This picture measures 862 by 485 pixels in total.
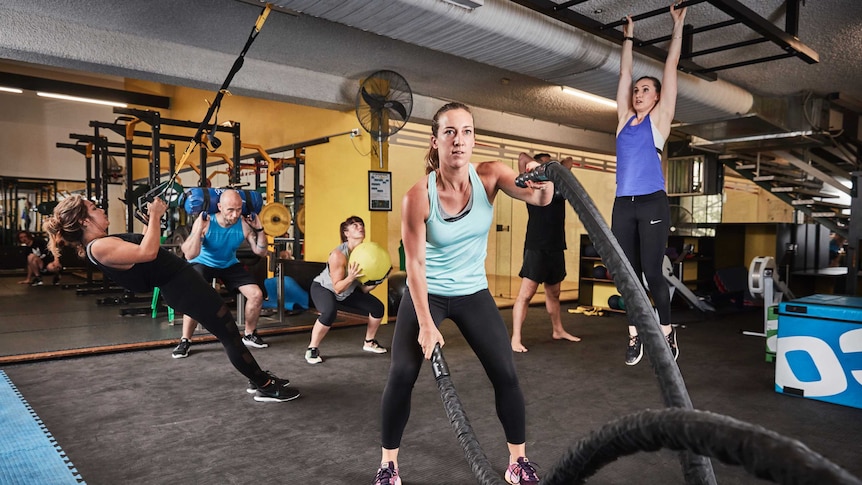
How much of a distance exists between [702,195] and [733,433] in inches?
356

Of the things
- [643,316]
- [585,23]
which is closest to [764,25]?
[585,23]

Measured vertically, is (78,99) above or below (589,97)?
above

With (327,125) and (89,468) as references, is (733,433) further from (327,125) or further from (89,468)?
(327,125)

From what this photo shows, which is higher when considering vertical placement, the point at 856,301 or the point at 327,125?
the point at 327,125

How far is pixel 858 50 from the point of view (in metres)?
4.77

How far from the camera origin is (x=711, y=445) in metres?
0.65

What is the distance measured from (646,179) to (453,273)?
3.94ft

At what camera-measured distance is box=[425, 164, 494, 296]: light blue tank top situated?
5.96ft

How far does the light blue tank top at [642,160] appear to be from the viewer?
253 centimetres

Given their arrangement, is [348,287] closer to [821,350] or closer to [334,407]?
[334,407]

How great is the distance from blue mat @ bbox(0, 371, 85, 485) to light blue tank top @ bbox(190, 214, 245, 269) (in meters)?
1.47

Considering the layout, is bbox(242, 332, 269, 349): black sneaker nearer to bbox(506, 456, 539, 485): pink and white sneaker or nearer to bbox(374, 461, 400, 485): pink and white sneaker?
bbox(374, 461, 400, 485): pink and white sneaker

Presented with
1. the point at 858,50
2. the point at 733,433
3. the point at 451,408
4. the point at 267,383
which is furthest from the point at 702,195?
the point at 733,433

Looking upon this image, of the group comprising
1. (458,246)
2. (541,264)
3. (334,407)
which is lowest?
(334,407)
